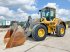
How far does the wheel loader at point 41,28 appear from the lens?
8039 millimetres

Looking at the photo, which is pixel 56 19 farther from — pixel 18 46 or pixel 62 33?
pixel 18 46

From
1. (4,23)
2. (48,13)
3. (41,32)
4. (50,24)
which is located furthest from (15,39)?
(4,23)

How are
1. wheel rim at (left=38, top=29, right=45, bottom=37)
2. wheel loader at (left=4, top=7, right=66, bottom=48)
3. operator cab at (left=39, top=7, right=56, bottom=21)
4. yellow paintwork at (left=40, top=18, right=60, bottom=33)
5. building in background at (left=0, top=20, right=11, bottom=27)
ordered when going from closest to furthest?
wheel loader at (left=4, top=7, right=66, bottom=48) → wheel rim at (left=38, top=29, right=45, bottom=37) → yellow paintwork at (left=40, top=18, right=60, bottom=33) → operator cab at (left=39, top=7, right=56, bottom=21) → building in background at (left=0, top=20, right=11, bottom=27)

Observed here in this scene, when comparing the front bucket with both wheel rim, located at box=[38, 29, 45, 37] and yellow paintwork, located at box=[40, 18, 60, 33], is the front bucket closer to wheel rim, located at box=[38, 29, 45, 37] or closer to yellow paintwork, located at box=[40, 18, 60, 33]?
wheel rim, located at box=[38, 29, 45, 37]

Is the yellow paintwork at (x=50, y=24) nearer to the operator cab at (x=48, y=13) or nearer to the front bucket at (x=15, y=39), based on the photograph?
the operator cab at (x=48, y=13)

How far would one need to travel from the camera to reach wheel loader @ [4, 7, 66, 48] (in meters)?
8.04

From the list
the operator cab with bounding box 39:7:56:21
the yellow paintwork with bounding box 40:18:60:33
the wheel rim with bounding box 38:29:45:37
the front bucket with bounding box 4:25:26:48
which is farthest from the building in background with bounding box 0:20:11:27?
the front bucket with bounding box 4:25:26:48

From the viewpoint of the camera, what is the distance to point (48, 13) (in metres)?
11.1

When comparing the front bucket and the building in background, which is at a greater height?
the building in background

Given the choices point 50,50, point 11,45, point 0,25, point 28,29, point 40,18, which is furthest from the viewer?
point 0,25

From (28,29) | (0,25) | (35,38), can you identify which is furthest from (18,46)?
(0,25)

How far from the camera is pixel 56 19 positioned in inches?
435

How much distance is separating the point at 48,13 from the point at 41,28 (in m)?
2.17

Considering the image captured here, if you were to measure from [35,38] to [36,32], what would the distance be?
14.7 inches
